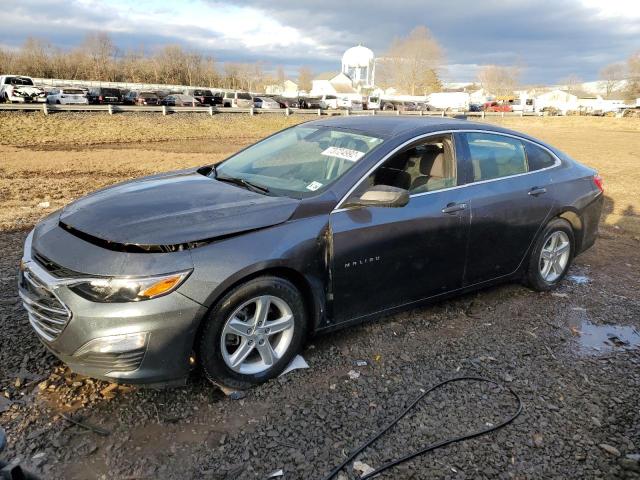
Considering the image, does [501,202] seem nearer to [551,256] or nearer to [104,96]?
[551,256]

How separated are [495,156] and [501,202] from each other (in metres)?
0.45

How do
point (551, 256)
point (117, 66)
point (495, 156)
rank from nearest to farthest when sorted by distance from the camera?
point (495, 156) → point (551, 256) → point (117, 66)

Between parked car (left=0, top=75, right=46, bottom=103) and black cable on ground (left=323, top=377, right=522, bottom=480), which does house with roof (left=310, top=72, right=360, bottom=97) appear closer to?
parked car (left=0, top=75, right=46, bottom=103)

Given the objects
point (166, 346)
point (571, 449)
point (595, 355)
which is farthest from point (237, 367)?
point (595, 355)

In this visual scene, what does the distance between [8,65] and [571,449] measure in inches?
3130

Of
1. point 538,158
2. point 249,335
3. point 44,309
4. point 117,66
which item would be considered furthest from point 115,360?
point 117,66

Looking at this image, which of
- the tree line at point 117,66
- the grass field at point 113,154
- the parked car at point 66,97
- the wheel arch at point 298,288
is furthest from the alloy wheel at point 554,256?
the tree line at point 117,66

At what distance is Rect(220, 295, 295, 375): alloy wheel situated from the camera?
122 inches

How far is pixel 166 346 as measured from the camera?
282cm

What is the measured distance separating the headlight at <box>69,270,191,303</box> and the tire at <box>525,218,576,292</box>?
3596mm

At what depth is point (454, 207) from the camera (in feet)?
13.1

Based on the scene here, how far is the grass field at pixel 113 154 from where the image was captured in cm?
910

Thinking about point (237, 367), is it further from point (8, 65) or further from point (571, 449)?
point (8, 65)

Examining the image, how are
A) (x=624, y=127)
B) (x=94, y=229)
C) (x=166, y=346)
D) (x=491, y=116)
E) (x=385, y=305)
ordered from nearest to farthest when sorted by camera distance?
(x=166, y=346) → (x=94, y=229) → (x=385, y=305) → (x=624, y=127) → (x=491, y=116)
